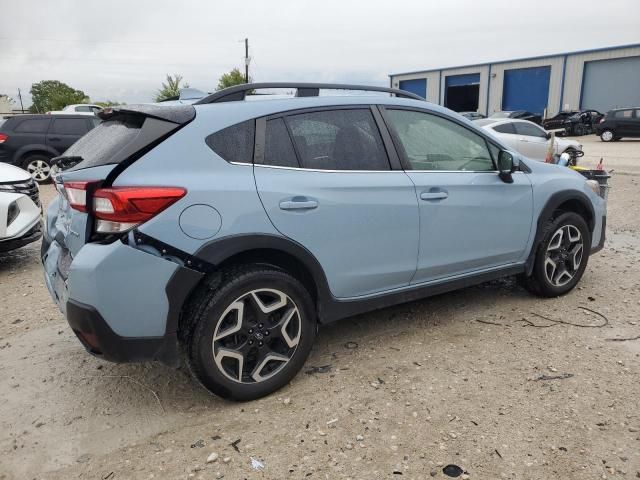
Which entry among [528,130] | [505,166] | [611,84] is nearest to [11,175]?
[505,166]

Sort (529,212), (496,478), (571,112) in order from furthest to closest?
(571,112)
(529,212)
(496,478)

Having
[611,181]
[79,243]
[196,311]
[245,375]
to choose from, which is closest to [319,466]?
[245,375]

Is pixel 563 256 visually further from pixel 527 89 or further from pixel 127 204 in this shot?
pixel 527 89

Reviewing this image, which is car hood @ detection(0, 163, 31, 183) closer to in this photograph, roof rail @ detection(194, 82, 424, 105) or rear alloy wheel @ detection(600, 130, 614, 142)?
roof rail @ detection(194, 82, 424, 105)

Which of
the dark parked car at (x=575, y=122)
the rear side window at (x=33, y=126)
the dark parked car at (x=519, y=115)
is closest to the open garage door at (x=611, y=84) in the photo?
the dark parked car at (x=519, y=115)

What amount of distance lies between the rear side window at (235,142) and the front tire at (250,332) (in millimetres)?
582

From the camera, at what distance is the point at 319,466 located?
2.37 m

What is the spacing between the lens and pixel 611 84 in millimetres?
34750

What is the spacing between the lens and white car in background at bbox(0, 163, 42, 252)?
506 cm

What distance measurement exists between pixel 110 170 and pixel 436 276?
216 cm

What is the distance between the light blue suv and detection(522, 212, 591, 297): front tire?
571 mm

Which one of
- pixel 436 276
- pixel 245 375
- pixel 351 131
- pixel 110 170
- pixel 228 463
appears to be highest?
pixel 351 131

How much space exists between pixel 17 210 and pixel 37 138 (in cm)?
772

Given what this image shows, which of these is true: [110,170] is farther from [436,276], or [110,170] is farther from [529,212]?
[529,212]
